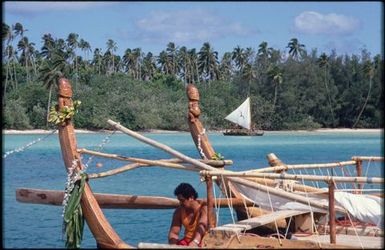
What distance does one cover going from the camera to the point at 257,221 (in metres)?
7.80

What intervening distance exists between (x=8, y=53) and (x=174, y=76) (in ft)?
52.8

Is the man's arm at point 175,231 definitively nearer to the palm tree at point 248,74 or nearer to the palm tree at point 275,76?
the palm tree at point 275,76

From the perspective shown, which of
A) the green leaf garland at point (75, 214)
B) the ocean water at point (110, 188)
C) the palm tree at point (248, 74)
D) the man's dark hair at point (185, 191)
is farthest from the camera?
the palm tree at point (248, 74)

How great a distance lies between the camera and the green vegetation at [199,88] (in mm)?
60094

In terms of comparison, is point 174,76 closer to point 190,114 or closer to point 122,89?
point 122,89

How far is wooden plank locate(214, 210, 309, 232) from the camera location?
23.9 feet

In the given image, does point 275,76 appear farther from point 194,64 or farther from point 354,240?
point 354,240

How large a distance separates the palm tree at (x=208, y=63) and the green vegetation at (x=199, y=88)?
0.54ft

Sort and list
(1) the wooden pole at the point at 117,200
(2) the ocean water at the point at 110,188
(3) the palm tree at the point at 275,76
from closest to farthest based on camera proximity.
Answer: (1) the wooden pole at the point at 117,200, (2) the ocean water at the point at 110,188, (3) the palm tree at the point at 275,76

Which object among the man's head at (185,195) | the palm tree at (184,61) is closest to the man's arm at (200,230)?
Result: the man's head at (185,195)

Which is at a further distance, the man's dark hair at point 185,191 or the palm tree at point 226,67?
the palm tree at point 226,67

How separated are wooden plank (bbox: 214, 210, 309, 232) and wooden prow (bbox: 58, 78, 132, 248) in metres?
1.35

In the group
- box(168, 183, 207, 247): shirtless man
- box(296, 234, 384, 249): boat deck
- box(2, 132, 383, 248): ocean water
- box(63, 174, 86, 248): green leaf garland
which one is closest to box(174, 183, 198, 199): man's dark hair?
box(168, 183, 207, 247): shirtless man

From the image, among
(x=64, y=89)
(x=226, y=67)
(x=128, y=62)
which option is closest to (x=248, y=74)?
(x=226, y=67)
